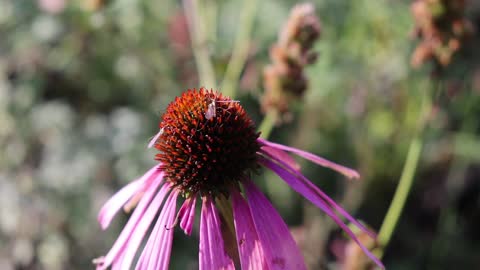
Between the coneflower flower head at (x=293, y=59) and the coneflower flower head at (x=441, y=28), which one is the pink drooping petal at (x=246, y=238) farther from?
the coneflower flower head at (x=441, y=28)

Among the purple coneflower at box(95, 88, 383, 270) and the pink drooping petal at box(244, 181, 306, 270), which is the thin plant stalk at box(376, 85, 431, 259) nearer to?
the purple coneflower at box(95, 88, 383, 270)

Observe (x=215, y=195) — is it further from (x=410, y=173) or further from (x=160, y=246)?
(x=410, y=173)

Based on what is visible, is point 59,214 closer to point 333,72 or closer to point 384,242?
point 333,72

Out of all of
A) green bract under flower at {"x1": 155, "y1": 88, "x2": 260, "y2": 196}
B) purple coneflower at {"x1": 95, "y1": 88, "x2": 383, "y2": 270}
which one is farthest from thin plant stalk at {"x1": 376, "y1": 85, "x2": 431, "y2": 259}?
green bract under flower at {"x1": 155, "y1": 88, "x2": 260, "y2": 196}

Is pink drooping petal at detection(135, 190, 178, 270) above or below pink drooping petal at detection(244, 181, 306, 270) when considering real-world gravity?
above

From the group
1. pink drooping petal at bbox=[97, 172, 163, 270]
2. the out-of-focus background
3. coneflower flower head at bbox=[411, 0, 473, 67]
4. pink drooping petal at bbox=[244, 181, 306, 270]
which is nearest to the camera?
pink drooping petal at bbox=[244, 181, 306, 270]

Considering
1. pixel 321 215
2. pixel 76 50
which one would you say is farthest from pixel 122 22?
pixel 321 215
